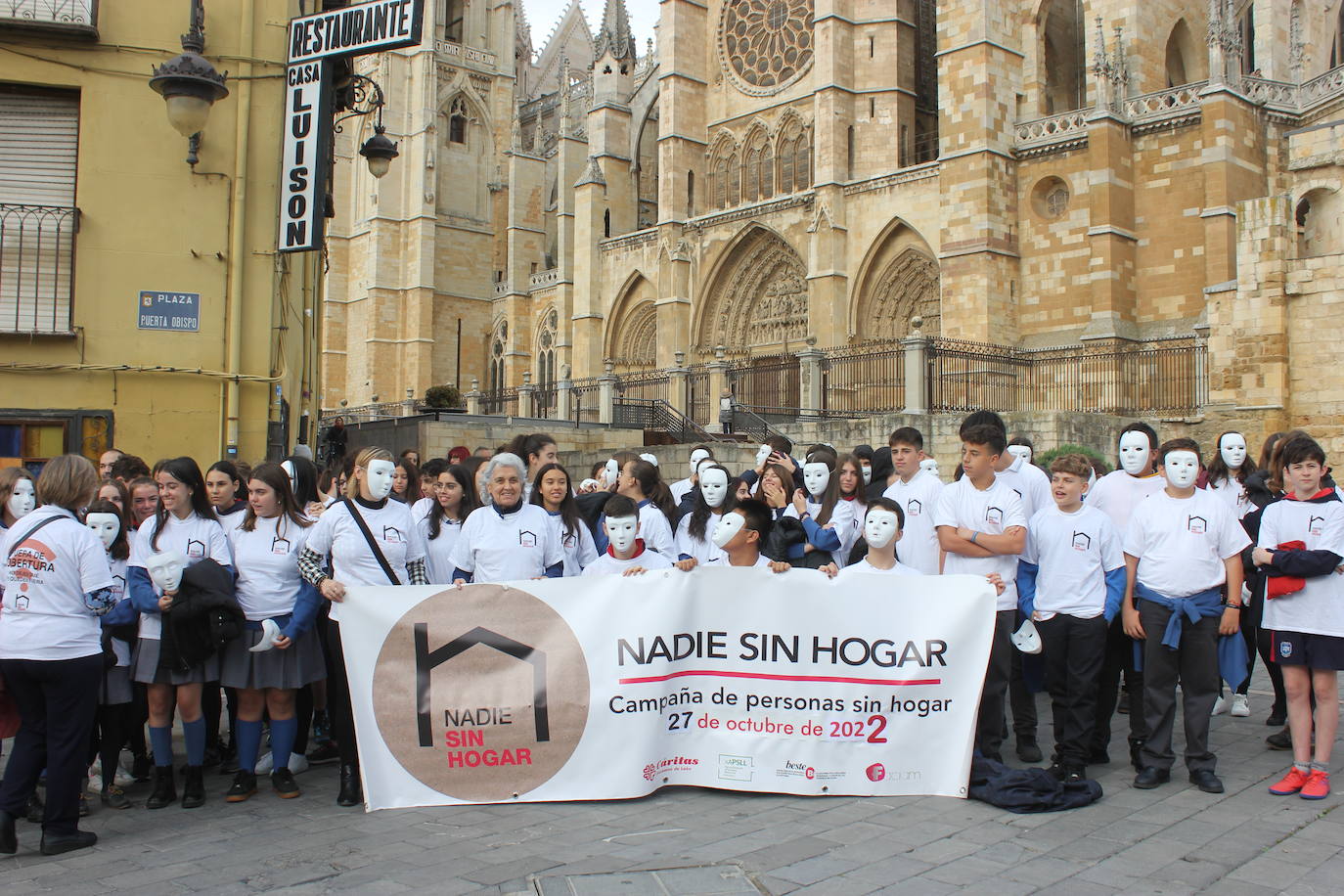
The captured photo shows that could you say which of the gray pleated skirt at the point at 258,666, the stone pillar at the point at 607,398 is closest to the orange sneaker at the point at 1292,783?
the gray pleated skirt at the point at 258,666

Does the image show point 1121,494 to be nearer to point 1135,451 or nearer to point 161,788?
point 1135,451

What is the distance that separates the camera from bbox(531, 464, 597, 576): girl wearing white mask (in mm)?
5922

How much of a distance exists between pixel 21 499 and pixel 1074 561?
536cm

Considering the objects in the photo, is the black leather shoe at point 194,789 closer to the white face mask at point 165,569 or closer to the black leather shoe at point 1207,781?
the white face mask at point 165,569

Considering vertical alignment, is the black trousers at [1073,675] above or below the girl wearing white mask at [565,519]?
below

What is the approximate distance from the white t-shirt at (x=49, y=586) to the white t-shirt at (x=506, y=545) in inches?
66.2

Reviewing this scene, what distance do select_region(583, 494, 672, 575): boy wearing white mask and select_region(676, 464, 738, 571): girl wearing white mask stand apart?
47cm

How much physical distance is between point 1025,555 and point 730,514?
1669 mm

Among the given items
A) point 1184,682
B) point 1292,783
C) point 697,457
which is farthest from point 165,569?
point 1292,783

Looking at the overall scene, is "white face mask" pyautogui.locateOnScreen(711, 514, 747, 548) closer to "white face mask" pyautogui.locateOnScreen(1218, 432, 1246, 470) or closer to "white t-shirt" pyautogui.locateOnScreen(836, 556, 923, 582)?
"white t-shirt" pyautogui.locateOnScreen(836, 556, 923, 582)

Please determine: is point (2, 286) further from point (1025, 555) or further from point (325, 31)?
point (1025, 555)

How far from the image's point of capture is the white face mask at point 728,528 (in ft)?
17.6

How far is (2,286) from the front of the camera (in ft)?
31.6

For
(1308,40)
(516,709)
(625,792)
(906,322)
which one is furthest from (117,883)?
(1308,40)
